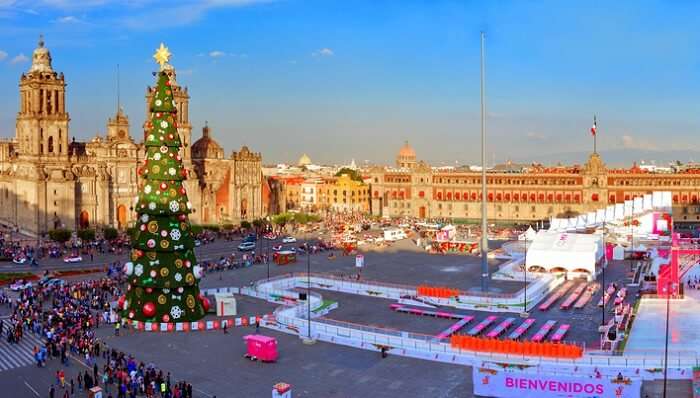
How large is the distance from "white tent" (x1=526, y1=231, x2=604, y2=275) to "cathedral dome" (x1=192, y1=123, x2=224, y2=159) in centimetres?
5411

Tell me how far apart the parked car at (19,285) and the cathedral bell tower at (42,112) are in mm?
34003

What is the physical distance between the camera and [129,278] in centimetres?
3788

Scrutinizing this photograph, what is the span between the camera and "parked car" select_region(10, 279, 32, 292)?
4769cm

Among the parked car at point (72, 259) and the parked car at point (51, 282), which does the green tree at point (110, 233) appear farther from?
the parked car at point (51, 282)

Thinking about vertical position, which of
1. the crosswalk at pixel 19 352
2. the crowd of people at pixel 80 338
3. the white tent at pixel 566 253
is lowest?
the crosswalk at pixel 19 352

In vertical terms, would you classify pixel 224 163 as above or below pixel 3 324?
above

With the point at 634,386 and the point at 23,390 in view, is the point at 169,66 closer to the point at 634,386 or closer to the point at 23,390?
the point at 23,390

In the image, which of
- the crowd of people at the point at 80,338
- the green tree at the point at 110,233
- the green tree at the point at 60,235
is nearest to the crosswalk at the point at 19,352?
the crowd of people at the point at 80,338

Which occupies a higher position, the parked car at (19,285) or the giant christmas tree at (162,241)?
the giant christmas tree at (162,241)

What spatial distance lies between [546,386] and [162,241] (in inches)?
787

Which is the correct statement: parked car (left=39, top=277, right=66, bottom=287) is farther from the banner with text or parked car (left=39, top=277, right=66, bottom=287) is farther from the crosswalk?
the banner with text

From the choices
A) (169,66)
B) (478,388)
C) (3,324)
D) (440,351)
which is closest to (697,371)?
(478,388)

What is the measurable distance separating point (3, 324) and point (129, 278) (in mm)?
6847

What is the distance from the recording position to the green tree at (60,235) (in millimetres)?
72000
